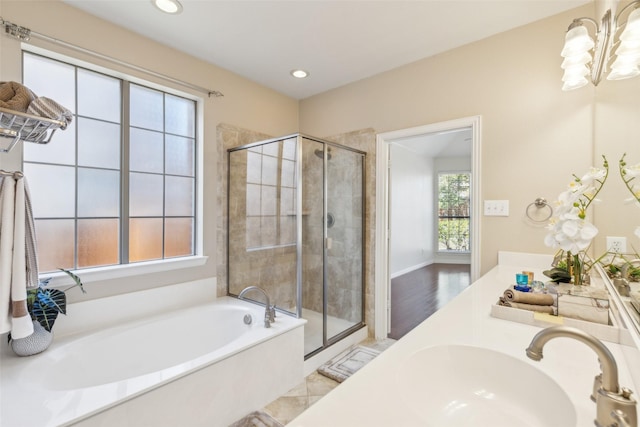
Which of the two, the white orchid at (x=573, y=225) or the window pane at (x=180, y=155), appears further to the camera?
the window pane at (x=180, y=155)

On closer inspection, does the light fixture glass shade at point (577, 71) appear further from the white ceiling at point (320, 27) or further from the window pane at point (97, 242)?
the window pane at point (97, 242)

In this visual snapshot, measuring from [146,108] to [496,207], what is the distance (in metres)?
2.82

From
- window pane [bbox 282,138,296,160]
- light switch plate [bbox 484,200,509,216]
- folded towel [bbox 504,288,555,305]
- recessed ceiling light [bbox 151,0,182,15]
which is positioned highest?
recessed ceiling light [bbox 151,0,182,15]

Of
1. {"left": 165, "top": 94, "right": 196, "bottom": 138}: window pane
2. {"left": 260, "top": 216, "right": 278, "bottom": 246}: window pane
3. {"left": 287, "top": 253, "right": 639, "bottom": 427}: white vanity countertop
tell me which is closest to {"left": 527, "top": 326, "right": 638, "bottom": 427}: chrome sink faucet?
{"left": 287, "top": 253, "right": 639, "bottom": 427}: white vanity countertop

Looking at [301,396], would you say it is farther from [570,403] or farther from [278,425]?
[570,403]

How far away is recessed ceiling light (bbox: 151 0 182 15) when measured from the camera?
6.09 ft

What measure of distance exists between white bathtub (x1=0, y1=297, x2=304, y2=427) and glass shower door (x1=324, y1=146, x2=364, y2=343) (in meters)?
0.67

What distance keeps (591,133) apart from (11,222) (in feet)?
10.5

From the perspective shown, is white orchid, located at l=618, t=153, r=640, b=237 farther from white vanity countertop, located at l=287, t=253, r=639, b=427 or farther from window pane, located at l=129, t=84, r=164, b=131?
window pane, located at l=129, t=84, r=164, b=131

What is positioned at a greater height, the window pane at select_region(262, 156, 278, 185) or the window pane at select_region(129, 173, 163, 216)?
the window pane at select_region(262, 156, 278, 185)

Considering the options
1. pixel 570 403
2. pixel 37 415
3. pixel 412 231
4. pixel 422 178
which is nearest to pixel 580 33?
pixel 570 403

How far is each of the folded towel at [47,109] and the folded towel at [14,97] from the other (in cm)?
3

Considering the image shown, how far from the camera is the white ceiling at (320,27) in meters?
1.89

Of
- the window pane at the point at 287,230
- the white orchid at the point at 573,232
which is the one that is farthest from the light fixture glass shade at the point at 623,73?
the window pane at the point at 287,230
